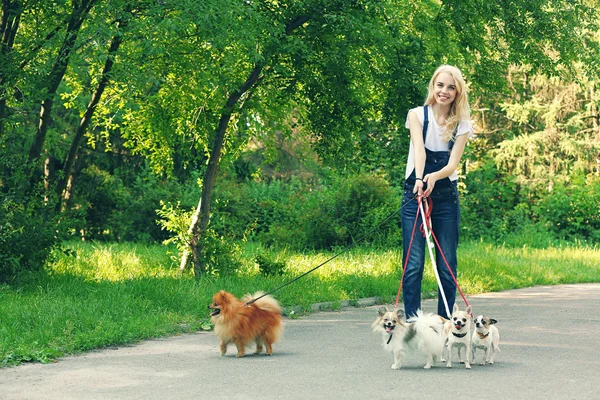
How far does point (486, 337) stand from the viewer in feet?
24.8

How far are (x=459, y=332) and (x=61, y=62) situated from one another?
6.70 metres

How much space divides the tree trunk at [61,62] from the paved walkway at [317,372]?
12.3 ft

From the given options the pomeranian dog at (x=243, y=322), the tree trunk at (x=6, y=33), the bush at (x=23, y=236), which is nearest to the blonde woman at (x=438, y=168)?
the pomeranian dog at (x=243, y=322)

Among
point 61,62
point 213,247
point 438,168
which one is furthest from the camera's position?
point 213,247

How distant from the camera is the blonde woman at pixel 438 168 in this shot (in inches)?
313

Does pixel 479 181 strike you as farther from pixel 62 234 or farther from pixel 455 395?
pixel 455 395

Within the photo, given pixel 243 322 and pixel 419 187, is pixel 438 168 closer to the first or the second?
pixel 419 187

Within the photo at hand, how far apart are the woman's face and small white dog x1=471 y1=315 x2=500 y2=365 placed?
1782 mm

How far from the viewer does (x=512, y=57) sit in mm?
15047

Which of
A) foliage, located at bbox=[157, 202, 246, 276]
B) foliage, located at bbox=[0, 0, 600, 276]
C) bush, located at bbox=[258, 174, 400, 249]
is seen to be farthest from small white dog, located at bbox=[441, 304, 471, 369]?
bush, located at bbox=[258, 174, 400, 249]

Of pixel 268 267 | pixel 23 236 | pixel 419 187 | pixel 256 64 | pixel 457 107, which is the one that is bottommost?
pixel 268 267

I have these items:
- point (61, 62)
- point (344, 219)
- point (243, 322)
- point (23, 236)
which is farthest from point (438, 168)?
point (344, 219)

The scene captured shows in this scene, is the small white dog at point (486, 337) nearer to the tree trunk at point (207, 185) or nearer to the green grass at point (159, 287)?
the green grass at point (159, 287)

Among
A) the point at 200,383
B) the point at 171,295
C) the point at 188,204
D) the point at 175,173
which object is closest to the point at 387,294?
the point at 171,295
